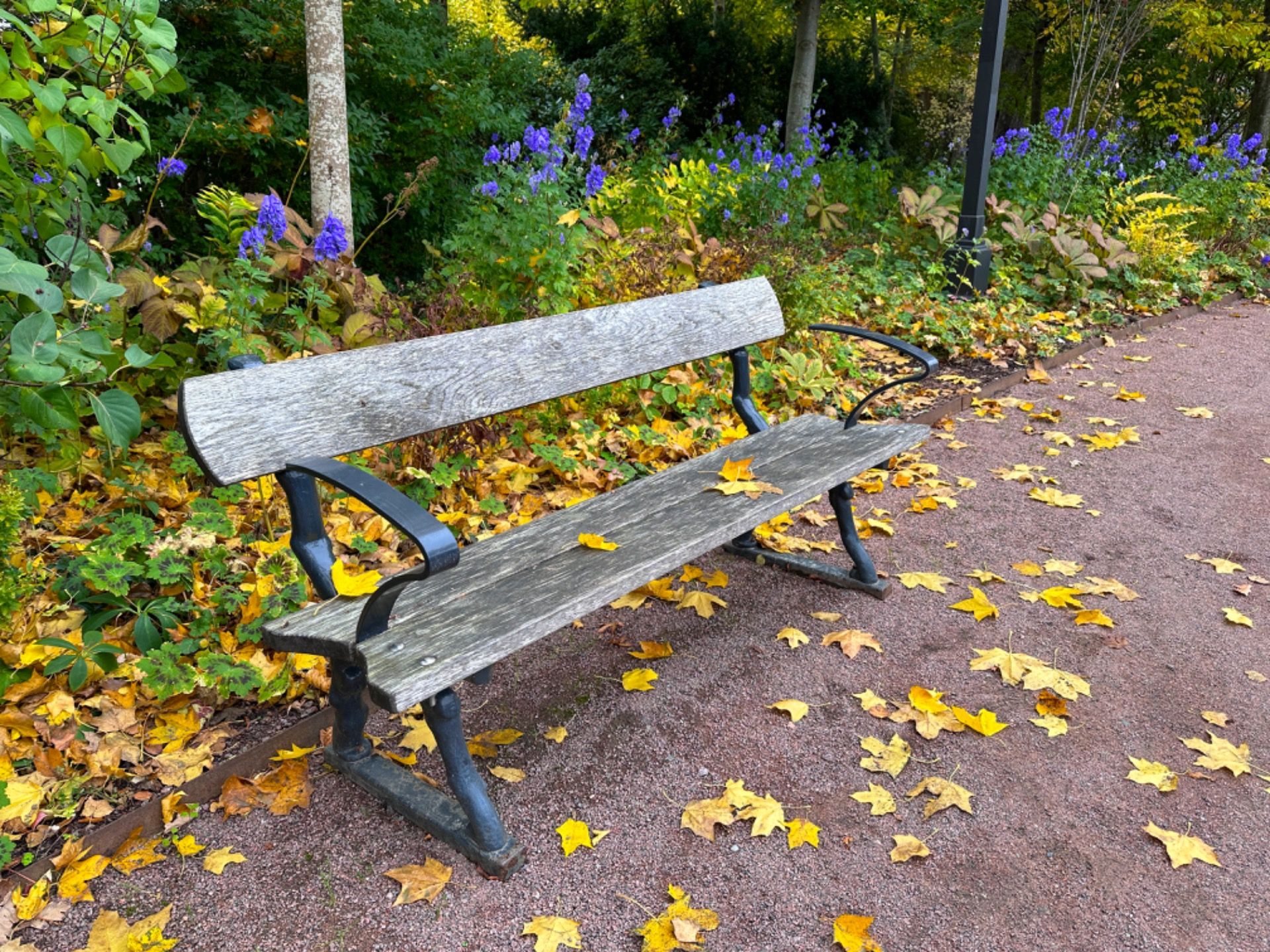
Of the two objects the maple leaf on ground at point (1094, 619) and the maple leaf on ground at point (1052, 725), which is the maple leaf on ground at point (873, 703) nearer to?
the maple leaf on ground at point (1052, 725)

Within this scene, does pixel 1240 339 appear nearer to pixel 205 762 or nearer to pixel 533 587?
pixel 533 587

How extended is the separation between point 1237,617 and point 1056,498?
0.98 metres

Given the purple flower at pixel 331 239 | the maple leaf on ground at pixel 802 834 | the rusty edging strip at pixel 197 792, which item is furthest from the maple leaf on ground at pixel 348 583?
the purple flower at pixel 331 239

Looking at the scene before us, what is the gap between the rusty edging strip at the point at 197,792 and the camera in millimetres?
1819

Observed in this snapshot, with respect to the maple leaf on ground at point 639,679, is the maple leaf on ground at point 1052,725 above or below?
below

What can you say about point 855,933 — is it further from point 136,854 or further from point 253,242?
point 253,242

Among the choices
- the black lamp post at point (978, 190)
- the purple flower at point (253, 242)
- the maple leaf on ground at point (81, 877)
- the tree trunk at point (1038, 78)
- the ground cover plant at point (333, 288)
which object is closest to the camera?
the maple leaf on ground at point (81, 877)

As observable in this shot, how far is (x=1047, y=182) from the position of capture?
7121mm

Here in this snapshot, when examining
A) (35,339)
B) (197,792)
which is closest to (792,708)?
(197,792)

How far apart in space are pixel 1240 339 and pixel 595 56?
756cm

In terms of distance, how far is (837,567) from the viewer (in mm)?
3195

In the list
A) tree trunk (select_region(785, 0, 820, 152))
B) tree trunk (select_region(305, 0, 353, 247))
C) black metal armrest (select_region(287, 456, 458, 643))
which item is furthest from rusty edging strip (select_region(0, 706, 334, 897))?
tree trunk (select_region(785, 0, 820, 152))

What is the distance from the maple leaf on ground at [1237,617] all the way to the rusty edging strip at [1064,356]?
4.95 feet

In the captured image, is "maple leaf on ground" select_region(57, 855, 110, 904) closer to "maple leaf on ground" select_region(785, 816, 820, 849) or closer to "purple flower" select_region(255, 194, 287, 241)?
"maple leaf on ground" select_region(785, 816, 820, 849)
